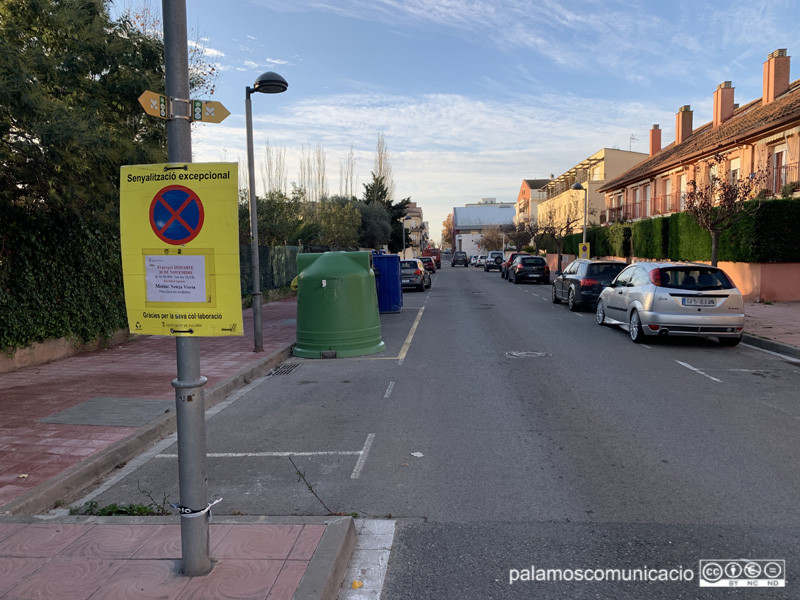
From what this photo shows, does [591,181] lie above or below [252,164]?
above

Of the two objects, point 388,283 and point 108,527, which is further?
point 388,283

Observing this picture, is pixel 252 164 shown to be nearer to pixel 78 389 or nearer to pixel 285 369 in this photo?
pixel 285 369

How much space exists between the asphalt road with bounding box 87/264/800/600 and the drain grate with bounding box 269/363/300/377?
173 millimetres

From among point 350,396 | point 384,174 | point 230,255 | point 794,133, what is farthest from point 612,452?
point 384,174

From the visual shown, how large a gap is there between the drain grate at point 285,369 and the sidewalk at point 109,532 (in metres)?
1.97

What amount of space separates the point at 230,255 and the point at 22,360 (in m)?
8.34

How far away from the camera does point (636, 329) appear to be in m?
12.3

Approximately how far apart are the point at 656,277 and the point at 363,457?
853 cm

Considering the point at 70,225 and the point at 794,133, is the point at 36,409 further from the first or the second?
the point at 794,133

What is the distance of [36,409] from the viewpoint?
279 inches

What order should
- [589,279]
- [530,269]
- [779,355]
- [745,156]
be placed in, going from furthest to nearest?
[530,269], [745,156], [589,279], [779,355]

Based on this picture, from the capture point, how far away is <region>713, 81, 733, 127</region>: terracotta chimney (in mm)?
32625

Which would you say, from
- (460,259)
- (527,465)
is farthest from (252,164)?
(460,259)

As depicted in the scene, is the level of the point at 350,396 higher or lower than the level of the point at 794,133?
lower
